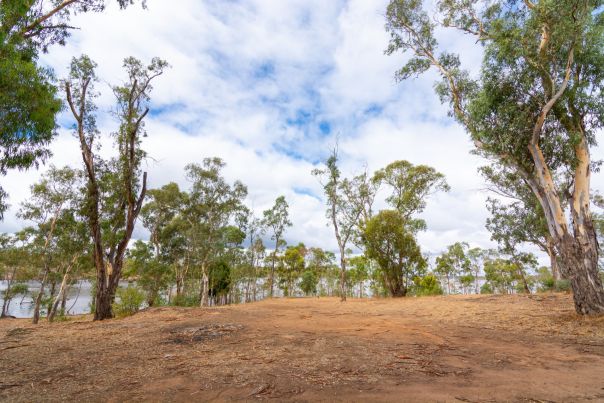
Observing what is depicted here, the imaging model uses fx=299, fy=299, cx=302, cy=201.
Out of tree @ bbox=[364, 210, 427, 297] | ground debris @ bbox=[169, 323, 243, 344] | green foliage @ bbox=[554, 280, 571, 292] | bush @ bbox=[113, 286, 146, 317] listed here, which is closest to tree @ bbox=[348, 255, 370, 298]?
tree @ bbox=[364, 210, 427, 297]

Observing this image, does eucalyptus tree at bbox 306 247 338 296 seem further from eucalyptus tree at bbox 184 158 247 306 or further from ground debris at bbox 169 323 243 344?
ground debris at bbox 169 323 243 344

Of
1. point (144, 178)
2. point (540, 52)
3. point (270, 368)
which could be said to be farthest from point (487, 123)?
point (144, 178)

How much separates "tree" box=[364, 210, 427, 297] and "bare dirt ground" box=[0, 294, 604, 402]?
12.6 metres

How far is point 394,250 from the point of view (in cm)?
2175

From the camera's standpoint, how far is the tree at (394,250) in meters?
21.5

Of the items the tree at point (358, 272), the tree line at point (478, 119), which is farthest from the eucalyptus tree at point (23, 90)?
the tree at point (358, 272)

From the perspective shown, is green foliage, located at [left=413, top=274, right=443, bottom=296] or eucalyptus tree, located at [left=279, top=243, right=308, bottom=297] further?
eucalyptus tree, located at [left=279, top=243, right=308, bottom=297]

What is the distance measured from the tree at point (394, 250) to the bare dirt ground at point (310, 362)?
1260 centimetres

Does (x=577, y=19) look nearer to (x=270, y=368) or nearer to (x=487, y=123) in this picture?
(x=487, y=123)

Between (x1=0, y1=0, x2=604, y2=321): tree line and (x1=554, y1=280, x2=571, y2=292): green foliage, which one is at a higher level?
(x1=0, y1=0, x2=604, y2=321): tree line

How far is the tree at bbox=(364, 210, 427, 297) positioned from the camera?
70.6 feet

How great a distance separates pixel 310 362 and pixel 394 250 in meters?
18.0

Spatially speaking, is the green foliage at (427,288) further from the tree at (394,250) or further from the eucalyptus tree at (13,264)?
the eucalyptus tree at (13,264)

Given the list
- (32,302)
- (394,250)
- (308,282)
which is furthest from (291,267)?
(32,302)
